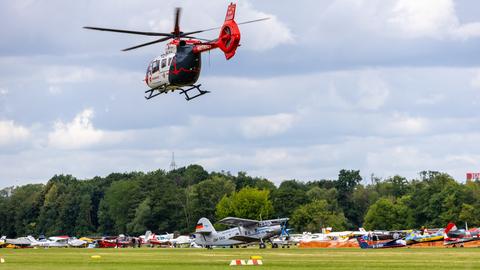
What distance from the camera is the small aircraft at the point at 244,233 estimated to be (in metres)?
120

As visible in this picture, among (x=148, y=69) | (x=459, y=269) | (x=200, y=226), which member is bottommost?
(x=459, y=269)

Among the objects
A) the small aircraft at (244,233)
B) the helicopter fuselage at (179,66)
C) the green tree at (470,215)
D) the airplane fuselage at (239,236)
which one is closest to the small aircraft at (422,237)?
the small aircraft at (244,233)

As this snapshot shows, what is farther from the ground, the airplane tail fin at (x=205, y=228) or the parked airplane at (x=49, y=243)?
the parked airplane at (x=49, y=243)

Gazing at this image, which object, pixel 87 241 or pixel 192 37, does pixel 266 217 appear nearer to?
pixel 87 241

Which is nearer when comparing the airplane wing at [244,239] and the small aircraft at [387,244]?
the small aircraft at [387,244]

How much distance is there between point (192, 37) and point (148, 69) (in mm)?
6537

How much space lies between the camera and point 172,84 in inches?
3164

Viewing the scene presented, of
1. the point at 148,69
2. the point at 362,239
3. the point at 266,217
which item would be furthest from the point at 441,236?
the point at 266,217

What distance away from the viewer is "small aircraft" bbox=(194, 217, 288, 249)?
12000 centimetres

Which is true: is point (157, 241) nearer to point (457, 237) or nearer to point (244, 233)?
point (244, 233)

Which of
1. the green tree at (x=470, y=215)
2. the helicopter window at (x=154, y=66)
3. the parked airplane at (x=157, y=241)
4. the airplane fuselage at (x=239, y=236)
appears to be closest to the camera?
the helicopter window at (x=154, y=66)

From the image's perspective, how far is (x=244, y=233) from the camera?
12125cm

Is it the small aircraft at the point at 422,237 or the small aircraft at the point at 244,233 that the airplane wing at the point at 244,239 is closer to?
the small aircraft at the point at 244,233

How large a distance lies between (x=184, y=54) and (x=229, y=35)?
5676mm
